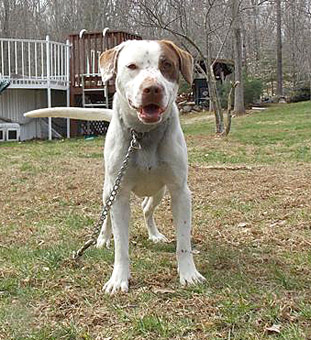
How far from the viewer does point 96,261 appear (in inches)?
135

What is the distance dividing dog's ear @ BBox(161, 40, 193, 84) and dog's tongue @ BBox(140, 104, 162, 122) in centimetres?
36

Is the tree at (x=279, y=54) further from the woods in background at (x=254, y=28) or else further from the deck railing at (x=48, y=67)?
the deck railing at (x=48, y=67)

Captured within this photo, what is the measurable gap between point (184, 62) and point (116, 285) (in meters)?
1.20

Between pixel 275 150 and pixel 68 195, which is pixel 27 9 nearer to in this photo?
pixel 275 150

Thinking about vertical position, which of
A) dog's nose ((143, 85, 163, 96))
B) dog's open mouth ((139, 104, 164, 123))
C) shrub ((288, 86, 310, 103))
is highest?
shrub ((288, 86, 310, 103))

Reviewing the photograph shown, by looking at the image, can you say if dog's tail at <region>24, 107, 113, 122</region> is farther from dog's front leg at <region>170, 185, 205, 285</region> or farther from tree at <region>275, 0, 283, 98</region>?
tree at <region>275, 0, 283, 98</region>

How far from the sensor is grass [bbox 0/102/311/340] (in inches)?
96.6

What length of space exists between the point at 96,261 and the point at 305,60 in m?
27.3

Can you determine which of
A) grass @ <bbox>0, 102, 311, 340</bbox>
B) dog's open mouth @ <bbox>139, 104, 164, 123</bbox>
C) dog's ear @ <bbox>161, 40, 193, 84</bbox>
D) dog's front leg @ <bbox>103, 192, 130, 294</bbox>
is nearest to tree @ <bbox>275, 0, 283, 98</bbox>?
grass @ <bbox>0, 102, 311, 340</bbox>

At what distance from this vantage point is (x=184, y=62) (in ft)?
9.56

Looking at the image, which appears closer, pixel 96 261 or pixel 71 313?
pixel 71 313

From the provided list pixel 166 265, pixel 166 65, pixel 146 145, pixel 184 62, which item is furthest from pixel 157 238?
pixel 166 65

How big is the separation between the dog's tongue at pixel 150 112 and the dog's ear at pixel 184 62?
1.17 feet

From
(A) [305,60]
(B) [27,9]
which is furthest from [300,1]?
(B) [27,9]
